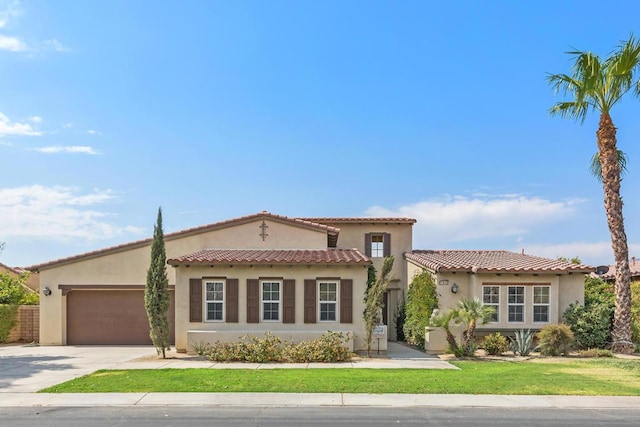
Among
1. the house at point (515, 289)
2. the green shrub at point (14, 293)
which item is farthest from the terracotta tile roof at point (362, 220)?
the green shrub at point (14, 293)

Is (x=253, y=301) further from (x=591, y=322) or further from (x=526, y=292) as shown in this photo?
(x=591, y=322)

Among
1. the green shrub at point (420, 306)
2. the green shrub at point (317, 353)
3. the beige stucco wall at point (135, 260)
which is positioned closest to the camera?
the green shrub at point (317, 353)

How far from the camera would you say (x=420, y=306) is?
19750mm

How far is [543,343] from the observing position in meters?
17.0

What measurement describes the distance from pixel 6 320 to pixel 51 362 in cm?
759

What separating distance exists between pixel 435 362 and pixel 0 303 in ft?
62.9

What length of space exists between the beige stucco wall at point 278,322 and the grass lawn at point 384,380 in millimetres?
3724

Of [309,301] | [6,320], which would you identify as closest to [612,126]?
[309,301]

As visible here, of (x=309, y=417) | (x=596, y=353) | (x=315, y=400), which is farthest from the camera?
(x=596, y=353)

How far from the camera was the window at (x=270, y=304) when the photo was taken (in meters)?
17.7

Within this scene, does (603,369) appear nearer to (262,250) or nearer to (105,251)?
(262,250)

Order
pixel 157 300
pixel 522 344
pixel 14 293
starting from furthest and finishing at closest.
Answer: pixel 14 293
pixel 522 344
pixel 157 300

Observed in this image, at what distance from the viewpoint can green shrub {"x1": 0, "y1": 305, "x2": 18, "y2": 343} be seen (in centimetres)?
2122

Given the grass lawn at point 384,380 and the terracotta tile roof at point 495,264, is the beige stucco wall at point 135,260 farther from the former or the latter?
the grass lawn at point 384,380
